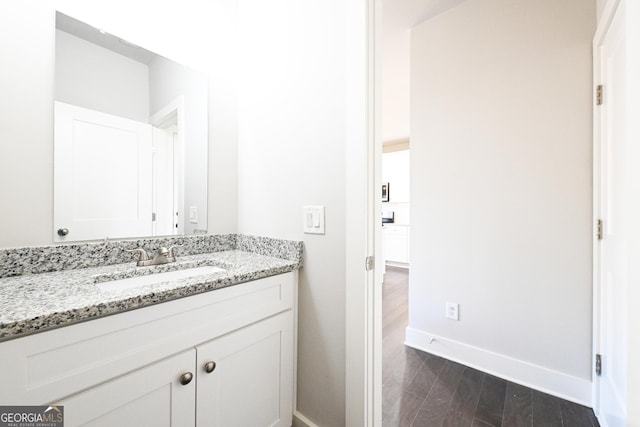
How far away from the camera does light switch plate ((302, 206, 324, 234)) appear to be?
114 centimetres

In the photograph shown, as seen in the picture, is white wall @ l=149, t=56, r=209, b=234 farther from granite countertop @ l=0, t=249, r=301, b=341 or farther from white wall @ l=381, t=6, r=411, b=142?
white wall @ l=381, t=6, r=411, b=142

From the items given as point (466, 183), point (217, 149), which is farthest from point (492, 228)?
point (217, 149)

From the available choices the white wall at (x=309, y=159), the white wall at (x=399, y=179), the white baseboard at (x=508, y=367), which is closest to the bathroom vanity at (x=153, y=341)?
the white wall at (x=309, y=159)

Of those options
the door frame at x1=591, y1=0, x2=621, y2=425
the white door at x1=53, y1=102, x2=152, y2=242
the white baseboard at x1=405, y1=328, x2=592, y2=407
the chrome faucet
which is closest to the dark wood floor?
the white baseboard at x1=405, y1=328, x2=592, y2=407

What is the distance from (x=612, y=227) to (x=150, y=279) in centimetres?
206

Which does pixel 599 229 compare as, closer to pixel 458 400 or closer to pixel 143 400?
pixel 458 400

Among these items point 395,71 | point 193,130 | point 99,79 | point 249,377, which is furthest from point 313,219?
point 395,71

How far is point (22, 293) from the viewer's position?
74 cm

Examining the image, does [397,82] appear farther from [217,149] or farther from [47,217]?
[47,217]

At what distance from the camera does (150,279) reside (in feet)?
3.52

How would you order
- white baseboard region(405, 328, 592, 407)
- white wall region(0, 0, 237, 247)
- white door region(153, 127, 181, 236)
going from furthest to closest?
1. white baseboard region(405, 328, 592, 407)
2. white door region(153, 127, 181, 236)
3. white wall region(0, 0, 237, 247)

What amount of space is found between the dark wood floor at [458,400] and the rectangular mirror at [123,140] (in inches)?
58.9

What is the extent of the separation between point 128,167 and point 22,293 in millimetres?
659

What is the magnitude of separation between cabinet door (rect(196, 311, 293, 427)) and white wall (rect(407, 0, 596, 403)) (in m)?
1.36
